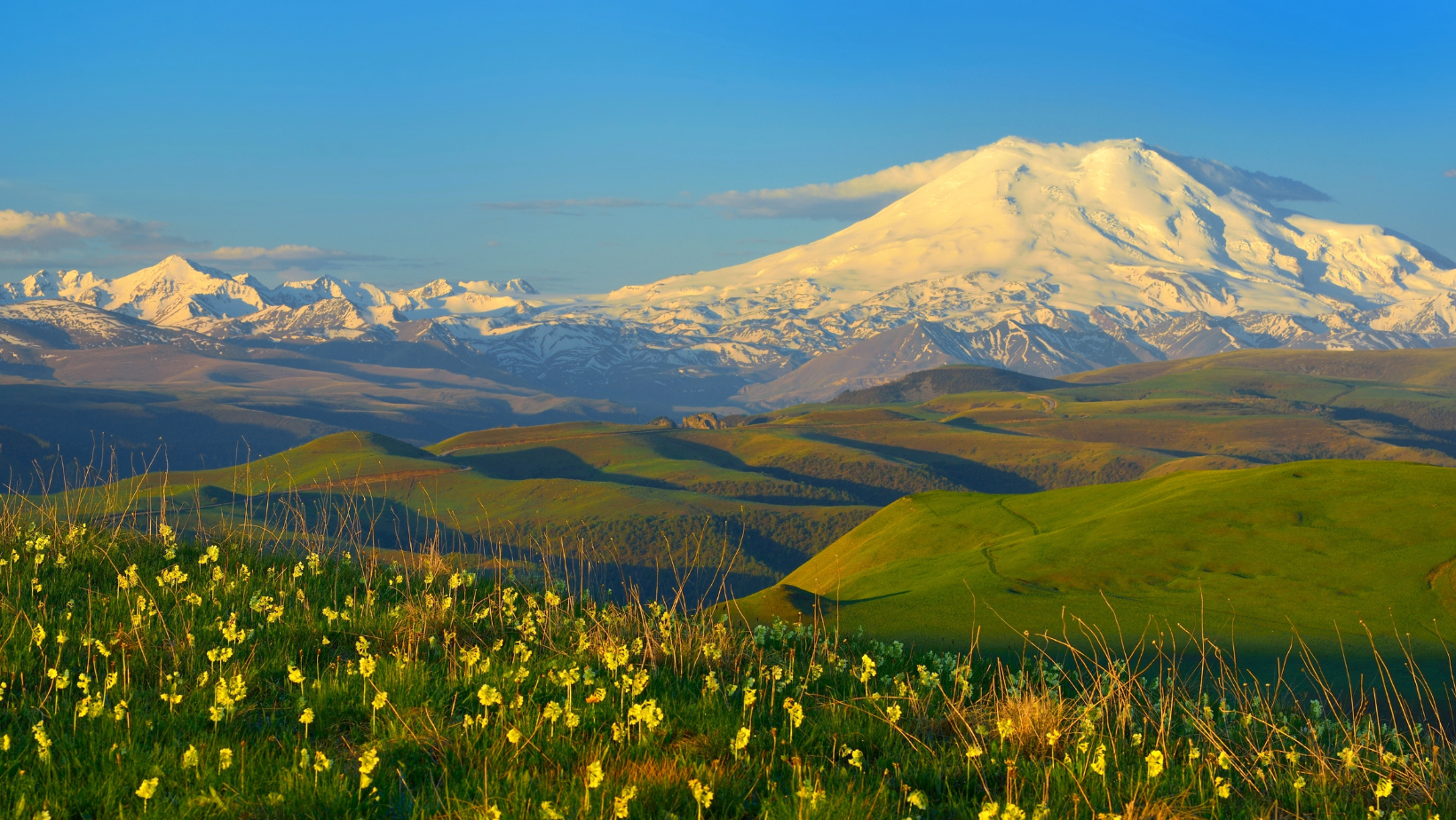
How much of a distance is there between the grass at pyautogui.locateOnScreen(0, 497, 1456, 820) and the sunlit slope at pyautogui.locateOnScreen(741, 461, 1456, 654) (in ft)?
12.5

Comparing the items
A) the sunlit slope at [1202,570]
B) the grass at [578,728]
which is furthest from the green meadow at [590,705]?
the sunlit slope at [1202,570]

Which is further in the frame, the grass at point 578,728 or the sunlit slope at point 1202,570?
the sunlit slope at point 1202,570

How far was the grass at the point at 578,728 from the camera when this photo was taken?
576 cm

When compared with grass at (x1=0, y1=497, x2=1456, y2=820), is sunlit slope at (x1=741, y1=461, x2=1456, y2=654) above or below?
below

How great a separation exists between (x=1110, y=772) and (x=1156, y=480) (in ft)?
71.6

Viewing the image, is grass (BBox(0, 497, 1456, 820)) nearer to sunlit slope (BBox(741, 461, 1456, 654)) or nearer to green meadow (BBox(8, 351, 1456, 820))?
green meadow (BBox(8, 351, 1456, 820))

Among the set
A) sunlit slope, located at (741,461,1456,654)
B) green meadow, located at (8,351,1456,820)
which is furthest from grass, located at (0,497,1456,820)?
sunlit slope, located at (741,461,1456,654)

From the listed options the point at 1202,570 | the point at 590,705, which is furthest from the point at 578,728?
the point at 1202,570

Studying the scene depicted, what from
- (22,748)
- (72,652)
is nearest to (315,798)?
(22,748)

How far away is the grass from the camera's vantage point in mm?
5762

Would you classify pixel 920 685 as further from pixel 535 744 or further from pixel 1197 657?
pixel 1197 657

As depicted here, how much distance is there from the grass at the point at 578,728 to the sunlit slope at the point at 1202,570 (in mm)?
3813

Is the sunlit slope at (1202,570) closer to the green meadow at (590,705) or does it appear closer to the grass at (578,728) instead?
the green meadow at (590,705)

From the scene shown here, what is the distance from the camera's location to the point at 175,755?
6098 millimetres
